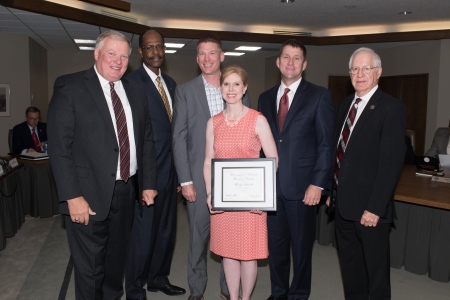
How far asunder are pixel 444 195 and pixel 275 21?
6.27m

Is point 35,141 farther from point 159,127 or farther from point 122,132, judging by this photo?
point 122,132

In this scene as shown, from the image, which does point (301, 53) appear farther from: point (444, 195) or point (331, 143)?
point (444, 195)

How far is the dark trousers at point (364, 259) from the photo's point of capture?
8.25 feet

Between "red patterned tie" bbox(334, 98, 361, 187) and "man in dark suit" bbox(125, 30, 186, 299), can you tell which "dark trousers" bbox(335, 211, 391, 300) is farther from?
"man in dark suit" bbox(125, 30, 186, 299)

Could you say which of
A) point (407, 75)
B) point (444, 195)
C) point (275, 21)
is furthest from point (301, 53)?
point (407, 75)

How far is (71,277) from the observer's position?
3.71 m

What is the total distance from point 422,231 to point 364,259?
1.58 metres

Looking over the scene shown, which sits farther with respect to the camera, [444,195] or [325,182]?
[444,195]

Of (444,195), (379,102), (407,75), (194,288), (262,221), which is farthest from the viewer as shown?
(407,75)

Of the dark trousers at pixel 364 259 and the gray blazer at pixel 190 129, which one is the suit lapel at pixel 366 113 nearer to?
the dark trousers at pixel 364 259

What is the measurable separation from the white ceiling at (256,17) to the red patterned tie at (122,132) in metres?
5.19

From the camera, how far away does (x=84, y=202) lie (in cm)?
227

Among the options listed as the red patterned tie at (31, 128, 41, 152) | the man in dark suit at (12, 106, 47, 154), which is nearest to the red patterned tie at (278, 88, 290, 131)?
the man in dark suit at (12, 106, 47, 154)

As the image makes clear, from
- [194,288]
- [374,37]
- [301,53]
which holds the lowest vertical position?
[194,288]
